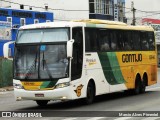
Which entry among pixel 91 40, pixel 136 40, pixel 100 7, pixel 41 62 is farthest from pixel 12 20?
pixel 41 62

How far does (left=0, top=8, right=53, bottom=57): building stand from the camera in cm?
5938

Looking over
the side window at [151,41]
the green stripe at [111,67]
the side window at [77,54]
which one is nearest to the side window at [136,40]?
the side window at [151,41]

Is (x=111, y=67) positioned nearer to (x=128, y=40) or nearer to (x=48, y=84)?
(x=128, y=40)

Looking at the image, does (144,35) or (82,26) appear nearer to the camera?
(82,26)

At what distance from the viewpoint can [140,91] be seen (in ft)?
76.8

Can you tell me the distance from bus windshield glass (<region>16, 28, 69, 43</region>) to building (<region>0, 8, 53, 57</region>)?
41.1 meters

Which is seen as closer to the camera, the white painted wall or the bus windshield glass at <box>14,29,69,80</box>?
the bus windshield glass at <box>14,29,69,80</box>

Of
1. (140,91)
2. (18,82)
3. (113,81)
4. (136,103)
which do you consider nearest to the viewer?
(18,82)

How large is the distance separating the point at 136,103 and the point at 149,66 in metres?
6.34

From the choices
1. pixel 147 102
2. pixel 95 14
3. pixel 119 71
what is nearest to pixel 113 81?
pixel 119 71

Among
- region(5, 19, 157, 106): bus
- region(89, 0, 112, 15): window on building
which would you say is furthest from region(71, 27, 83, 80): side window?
region(89, 0, 112, 15): window on building

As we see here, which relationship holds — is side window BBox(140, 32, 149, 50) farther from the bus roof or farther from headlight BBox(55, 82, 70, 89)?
headlight BBox(55, 82, 70, 89)

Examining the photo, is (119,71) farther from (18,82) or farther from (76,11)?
(76,11)

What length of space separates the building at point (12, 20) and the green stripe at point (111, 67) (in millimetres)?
38673
